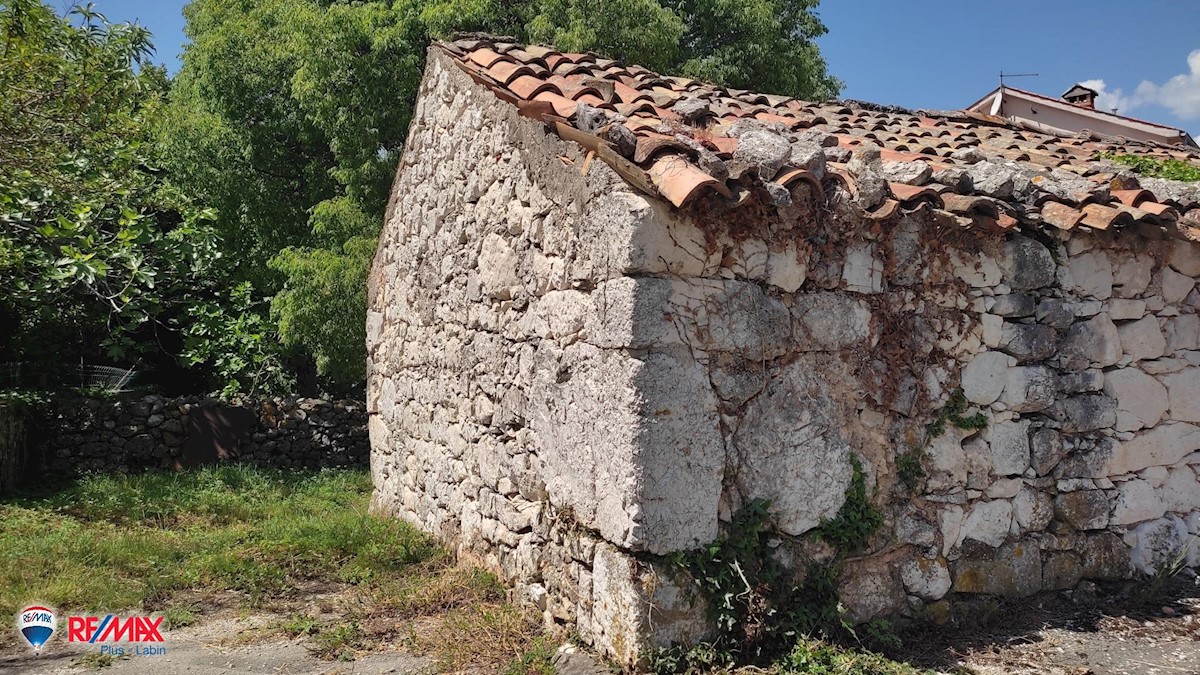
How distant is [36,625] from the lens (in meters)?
4.57

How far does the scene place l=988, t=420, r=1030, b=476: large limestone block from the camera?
405cm

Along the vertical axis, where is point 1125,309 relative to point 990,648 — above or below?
above

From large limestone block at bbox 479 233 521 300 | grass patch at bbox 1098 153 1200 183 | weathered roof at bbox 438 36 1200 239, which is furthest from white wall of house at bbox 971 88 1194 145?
large limestone block at bbox 479 233 521 300

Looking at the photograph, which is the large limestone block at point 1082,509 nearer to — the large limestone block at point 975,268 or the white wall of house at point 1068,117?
the large limestone block at point 975,268

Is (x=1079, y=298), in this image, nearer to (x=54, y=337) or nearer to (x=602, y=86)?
(x=602, y=86)

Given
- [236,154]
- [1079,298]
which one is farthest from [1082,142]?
[236,154]

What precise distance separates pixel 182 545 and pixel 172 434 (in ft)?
14.9

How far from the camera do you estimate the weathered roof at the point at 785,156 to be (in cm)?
346

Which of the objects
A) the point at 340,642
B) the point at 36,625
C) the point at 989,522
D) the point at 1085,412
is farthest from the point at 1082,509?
the point at 36,625

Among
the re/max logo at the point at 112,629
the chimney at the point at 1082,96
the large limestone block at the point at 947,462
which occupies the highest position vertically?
the chimney at the point at 1082,96

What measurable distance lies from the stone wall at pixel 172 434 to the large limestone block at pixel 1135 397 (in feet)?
29.5

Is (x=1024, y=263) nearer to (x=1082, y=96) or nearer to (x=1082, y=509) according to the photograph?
(x=1082, y=509)

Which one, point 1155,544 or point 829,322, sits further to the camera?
point 1155,544

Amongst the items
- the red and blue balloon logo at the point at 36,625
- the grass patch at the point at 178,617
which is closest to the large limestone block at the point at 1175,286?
the grass patch at the point at 178,617
